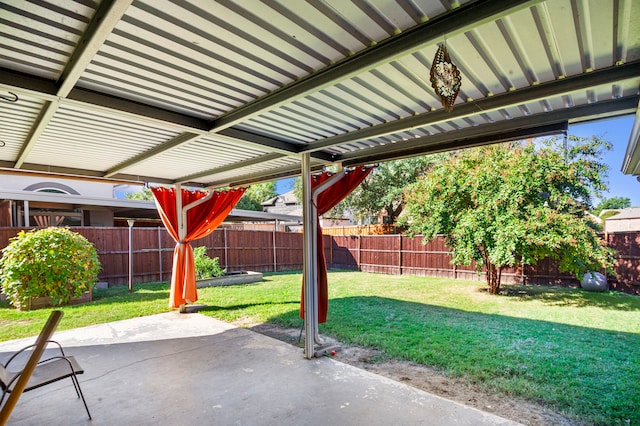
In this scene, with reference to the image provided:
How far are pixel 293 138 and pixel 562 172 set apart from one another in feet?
21.7

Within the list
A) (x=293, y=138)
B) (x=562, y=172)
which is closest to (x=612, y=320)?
(x=562, y=172)

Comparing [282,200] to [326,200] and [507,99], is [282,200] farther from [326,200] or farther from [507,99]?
[507,99]

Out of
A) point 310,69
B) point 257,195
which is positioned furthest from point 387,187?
point 257,195

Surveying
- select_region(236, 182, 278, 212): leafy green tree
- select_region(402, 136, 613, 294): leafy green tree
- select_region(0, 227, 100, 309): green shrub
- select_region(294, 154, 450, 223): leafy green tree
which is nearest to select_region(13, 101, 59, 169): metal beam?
select_region(0, 227, 100, 309): green shrub

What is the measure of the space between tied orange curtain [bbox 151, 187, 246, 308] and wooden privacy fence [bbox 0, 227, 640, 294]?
182 inches

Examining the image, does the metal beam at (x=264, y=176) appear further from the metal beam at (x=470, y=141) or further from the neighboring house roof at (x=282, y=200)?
the neighboring house roof at (x=282, y=200)

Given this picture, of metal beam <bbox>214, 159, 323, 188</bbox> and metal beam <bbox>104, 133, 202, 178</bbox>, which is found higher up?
metal beam <bbox>104, 133, 202, 178</bbox>

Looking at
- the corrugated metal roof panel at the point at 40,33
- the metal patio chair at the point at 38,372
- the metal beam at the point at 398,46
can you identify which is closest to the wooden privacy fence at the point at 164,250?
the metal patio chair at the point at 38,372

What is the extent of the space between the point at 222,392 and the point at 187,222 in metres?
3.89

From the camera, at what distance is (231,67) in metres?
2.29

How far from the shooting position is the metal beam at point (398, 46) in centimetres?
158

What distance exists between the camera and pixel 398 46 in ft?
6.30

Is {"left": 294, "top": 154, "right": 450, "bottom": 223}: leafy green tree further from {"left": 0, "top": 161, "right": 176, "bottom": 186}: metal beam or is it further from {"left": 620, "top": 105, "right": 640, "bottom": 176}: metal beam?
{"left": 620, "top": 105, "right": 640, "bottom": 176}: metal beam

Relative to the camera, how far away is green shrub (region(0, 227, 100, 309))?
6434 mm
